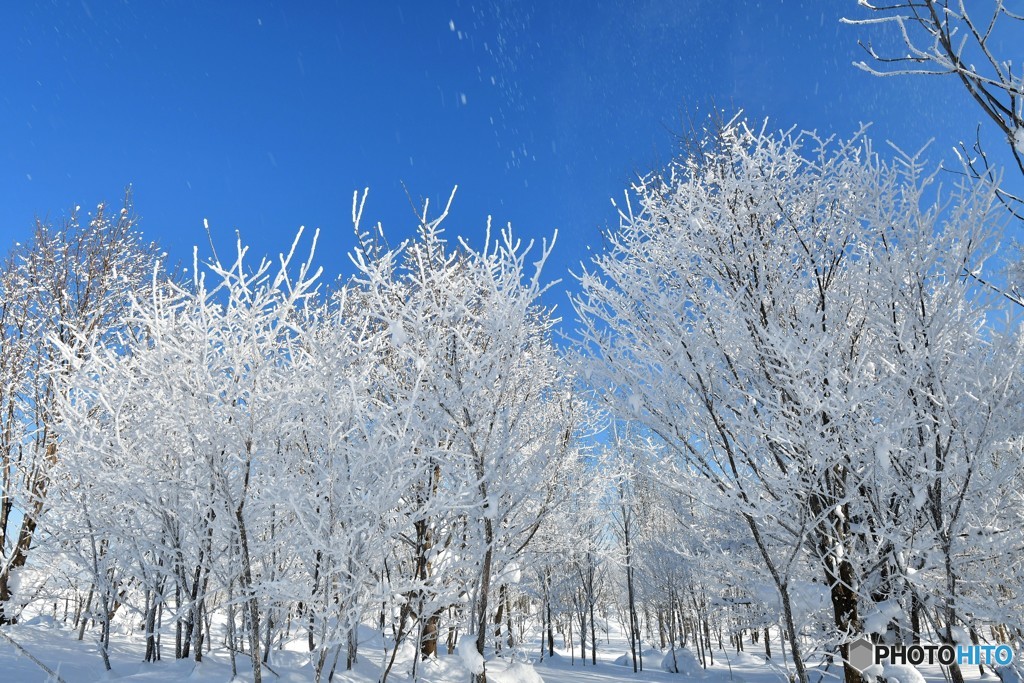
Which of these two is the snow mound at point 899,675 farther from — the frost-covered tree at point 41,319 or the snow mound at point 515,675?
the frost-covered tree at point 41,319

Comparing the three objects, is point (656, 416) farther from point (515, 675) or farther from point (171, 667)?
point (171, 667)

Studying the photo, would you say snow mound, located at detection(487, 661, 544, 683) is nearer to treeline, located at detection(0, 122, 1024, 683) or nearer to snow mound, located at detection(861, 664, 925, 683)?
treeline, located at detection(0, 122, 1024, 683)

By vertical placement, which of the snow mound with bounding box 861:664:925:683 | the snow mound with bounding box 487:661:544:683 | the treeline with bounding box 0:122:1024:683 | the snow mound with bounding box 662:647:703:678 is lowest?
the snow mound with bounding box 662:647:703:678

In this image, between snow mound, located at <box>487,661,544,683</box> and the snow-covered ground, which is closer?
the snow-covered ground

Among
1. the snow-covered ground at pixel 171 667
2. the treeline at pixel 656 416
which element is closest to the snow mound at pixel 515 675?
the snow-covered ground at pixel 171 667

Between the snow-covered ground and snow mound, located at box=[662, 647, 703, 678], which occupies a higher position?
the snow-covered ground

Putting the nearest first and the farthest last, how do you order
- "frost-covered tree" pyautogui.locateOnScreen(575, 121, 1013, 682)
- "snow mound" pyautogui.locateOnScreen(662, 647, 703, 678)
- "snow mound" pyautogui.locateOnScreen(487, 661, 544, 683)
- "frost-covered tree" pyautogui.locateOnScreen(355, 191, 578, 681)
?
1. "frost-covered tree" pyautogui.locateOnScreen(575, 121, 1013, 682)
2. "frost-covered tree" pyautogui.locateOnScreen(355, 191, 578, 681)
3. "snow mound" pyautogui.locateOnScreen(487, 661, 544, 683)
4. "snow mound" pyautogui.locateOnScreen(662, 647, 703, 678)

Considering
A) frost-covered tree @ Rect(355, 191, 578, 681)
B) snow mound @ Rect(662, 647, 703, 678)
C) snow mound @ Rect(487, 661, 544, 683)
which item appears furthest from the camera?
snow mound @ Rect(662, 647, 703, 678)

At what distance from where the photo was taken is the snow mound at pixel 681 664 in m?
19.6

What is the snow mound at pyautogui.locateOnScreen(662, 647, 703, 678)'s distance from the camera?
1959cm

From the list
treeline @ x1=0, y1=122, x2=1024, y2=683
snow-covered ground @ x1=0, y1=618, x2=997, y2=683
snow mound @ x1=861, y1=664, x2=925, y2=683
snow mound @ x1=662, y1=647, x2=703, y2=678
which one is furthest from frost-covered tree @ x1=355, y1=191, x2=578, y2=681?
snow mound @ x1=662, y1=647, x2=703, y2=678

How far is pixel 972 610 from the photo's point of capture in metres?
4.38

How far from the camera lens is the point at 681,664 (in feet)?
66.2

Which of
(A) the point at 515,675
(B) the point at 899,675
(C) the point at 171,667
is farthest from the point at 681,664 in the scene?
(C) the point at 171,667
